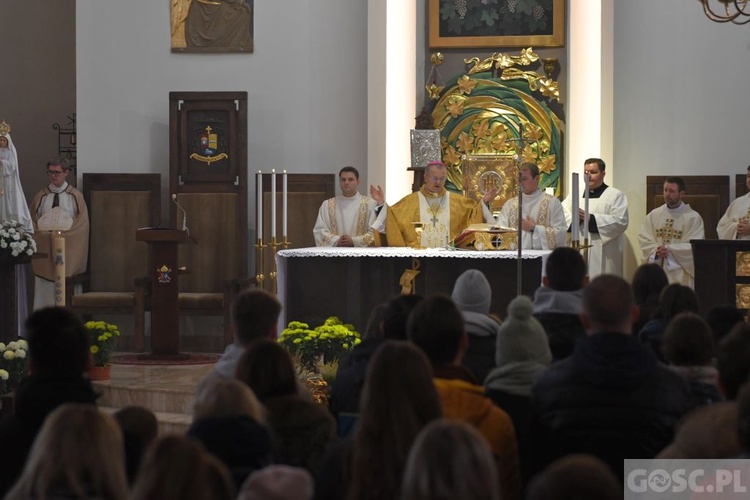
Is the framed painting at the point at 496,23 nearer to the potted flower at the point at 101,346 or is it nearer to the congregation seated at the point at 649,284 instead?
the potted flower at the point at 101,346

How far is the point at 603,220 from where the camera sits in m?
11.7

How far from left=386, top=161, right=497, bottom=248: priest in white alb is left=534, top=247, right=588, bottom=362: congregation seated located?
5.66 m

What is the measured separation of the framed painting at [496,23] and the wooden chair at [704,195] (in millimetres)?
1844

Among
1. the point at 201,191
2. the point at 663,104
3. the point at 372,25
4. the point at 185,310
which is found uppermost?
the point at 372,25

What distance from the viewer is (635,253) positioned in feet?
40.7

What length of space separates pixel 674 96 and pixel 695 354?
8.44 m

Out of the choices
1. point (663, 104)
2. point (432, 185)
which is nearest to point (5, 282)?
point (432, 185)

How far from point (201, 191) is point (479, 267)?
3.54 m

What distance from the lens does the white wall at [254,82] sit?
12758 mm

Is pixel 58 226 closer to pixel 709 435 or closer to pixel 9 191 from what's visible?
pixel 9 191

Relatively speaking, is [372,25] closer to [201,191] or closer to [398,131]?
[398,131]

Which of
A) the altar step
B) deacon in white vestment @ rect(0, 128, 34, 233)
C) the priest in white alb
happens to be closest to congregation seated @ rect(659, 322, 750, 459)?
the altar step

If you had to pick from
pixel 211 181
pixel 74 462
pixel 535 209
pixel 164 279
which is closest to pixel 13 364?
pixel 164 279

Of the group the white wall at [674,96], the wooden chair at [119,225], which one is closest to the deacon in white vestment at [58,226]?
the wooden chair at [119,225]
